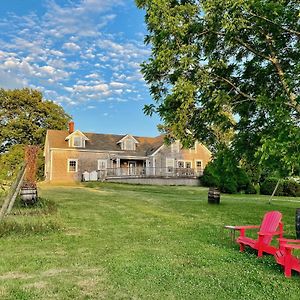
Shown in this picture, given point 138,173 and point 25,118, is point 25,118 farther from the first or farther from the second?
point 138,173

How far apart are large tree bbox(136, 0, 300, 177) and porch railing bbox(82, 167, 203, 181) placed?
2769 centimetres

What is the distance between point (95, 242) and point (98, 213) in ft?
16.6

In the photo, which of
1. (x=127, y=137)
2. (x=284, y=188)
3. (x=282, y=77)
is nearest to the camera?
(x=282, y=77)

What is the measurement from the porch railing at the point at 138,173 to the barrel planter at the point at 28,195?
25598mm

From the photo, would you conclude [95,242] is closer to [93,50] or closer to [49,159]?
[93,50]

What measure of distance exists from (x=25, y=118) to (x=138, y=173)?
22.2 m

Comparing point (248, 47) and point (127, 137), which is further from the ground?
point (127, 137)

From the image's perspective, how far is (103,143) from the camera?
44.7m

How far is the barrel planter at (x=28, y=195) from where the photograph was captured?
13211 millimetres

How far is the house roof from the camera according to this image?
139 feet

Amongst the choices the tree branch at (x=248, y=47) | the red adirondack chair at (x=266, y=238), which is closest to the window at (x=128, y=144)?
the tree branch at (x=248, y=47)

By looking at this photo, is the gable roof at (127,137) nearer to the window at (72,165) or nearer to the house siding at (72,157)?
the house siding at (72,157)

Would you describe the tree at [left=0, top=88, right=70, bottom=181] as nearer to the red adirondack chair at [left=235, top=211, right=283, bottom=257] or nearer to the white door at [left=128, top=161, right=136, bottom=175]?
the white door at [left=128, top=161, right=136, bottom=175]

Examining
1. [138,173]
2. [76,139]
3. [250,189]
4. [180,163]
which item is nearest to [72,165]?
[76,139]
